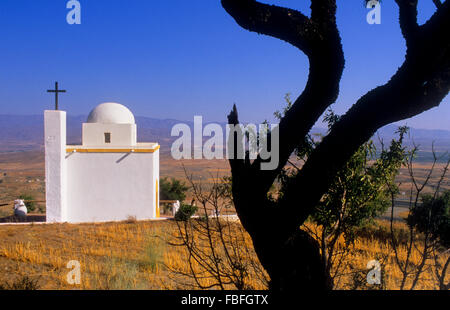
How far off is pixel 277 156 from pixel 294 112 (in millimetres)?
319

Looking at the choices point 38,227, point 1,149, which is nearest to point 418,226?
point 38,227

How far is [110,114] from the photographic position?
1508 centimetres

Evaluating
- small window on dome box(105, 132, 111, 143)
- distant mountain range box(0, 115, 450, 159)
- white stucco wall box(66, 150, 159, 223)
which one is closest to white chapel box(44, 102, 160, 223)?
white stucco wall box(66, 150, 159, 223)

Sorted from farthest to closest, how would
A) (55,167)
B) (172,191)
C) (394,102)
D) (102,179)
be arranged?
(172,191) < (102,179) < (55,167) < (394,102)

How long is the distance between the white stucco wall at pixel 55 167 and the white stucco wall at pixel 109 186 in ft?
1.55

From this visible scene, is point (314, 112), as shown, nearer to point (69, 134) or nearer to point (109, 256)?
point (109, 256)

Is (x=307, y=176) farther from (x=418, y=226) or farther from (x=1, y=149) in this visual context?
(x=1, y=149)

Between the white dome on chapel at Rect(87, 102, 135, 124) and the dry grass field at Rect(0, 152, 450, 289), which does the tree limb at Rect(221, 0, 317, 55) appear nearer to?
the dry grass field at Rect(0, 152, 450, 289)

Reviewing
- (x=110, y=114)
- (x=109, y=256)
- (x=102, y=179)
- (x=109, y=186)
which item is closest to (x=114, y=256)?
(x=109, y=256)

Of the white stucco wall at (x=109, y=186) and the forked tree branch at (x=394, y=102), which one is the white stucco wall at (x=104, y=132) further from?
the forked tree branch at (x=394, y=102)

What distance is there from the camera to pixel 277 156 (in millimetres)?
2369

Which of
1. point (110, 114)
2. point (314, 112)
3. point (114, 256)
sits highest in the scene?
point (110, 114)

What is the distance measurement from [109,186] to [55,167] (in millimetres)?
1984

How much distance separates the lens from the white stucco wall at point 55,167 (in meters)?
12.2
